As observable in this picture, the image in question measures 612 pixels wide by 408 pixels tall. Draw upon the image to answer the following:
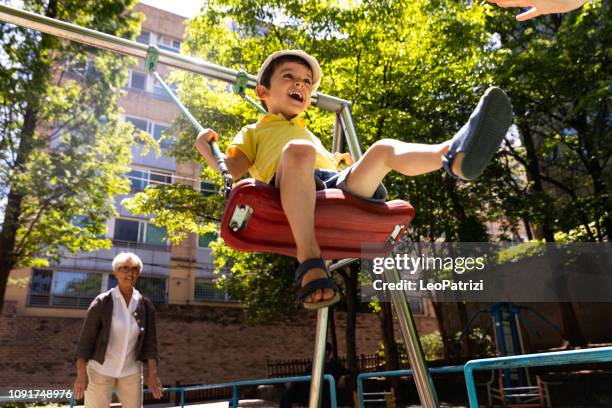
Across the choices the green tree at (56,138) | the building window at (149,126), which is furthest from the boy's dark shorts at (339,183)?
the building window at (149,126)

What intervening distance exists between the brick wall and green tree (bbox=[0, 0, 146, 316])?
382cm

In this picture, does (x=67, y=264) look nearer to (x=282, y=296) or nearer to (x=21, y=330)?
(x=21, y=330)

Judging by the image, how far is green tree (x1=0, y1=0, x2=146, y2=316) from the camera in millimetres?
9805

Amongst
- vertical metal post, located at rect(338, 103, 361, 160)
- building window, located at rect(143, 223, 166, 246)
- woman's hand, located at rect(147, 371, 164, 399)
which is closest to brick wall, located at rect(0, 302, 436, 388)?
building window, located at rect(143, 223, 166, 246)

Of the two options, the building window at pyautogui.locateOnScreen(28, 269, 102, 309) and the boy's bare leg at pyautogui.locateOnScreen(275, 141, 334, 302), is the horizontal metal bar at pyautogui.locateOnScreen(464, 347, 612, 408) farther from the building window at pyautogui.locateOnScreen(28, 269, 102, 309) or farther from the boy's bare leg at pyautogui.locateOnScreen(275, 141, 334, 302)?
the building window at pyautogui.locateOnScreen(28, 269, 102, 309)

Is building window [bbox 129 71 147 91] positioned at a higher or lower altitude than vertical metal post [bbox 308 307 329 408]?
higher

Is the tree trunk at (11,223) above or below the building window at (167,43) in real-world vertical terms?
below

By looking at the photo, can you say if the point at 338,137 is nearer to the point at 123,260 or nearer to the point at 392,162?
the point at 392,162

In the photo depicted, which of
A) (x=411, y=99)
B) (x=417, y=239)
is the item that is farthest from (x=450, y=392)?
(x=411, y=99)

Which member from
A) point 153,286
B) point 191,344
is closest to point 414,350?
point 191,344

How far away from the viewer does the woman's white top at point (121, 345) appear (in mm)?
3195

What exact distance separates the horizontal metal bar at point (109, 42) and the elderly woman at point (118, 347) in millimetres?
1476

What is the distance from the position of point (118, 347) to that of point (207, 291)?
17072 millimetres

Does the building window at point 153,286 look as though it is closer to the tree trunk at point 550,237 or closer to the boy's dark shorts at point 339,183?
the tree trunk at point 550,237
